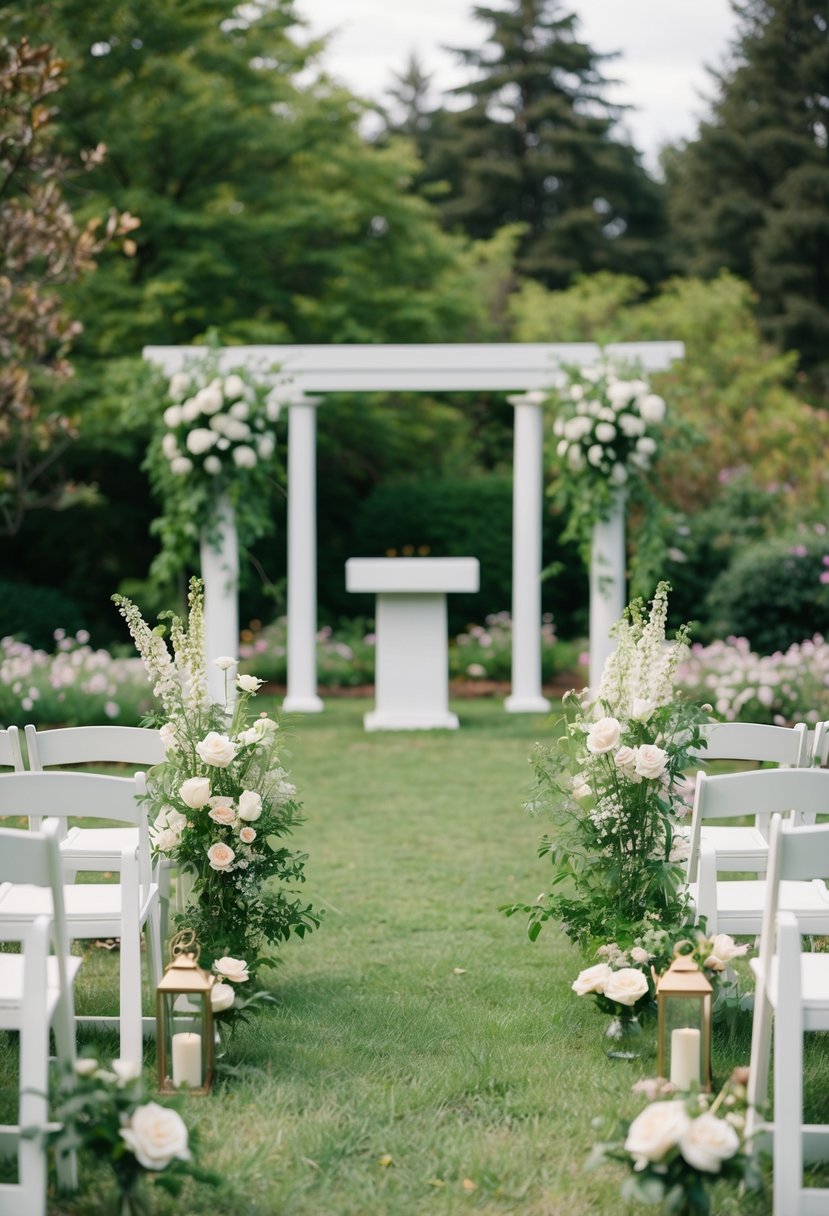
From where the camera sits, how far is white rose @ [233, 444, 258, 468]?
10.3 metres

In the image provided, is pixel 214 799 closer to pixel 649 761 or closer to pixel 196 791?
pixel 196 791

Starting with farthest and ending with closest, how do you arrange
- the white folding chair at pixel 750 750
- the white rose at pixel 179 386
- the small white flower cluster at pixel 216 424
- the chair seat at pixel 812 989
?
the white rose at pixel 179 386, the small white flower cluster at pixel 216 424, the white folding chair at pixel 750 750, the chair seat at pixel 812 989

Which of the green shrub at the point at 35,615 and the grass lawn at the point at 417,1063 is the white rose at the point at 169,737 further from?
the green shrub at the point at 35,615

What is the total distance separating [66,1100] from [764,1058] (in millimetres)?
1584

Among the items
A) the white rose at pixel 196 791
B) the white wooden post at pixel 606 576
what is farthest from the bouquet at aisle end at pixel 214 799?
the white wooden post at pixel 606 576

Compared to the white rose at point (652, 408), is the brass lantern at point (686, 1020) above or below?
below

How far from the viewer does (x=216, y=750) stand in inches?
153

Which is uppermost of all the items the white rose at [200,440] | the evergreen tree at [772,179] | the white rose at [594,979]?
the evergreen tree at [772,179]

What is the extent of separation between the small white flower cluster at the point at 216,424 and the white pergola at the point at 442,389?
8.9 inches

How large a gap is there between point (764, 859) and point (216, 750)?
1809 mm

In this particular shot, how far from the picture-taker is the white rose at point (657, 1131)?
8.82 ft

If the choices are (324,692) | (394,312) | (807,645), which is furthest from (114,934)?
(394,312)

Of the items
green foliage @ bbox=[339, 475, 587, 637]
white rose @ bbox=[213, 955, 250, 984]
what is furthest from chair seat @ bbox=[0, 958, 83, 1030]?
green foliage @ bbox=[339, 475, 587, 637]

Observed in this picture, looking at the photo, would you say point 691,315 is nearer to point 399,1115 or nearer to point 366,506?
point 366,506
